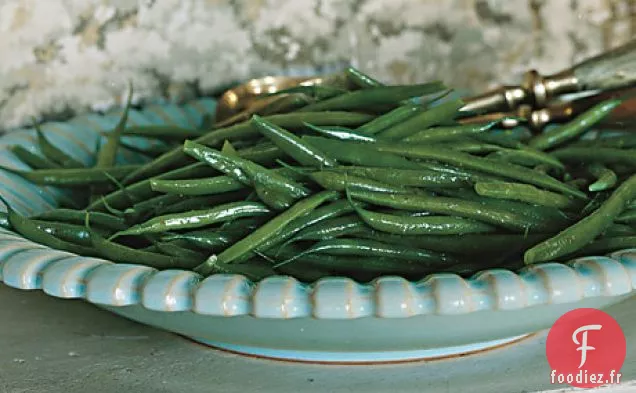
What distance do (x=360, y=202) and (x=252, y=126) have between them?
17cm

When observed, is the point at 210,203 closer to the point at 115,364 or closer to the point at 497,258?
the point at 115,364

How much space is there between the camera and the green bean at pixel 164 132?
3.37ft

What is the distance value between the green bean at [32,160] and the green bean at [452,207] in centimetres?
46

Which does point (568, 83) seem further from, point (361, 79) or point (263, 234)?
point (263, 234)

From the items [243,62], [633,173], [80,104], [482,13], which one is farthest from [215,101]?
[633,173]

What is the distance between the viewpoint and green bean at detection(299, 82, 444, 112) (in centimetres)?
87

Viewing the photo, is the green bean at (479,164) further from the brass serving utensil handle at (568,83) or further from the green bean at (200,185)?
the brass serving utensil handle at (568,83)

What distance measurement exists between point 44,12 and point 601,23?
0.90 m

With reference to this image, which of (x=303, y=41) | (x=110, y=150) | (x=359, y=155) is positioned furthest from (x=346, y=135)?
(x=303, y=41)

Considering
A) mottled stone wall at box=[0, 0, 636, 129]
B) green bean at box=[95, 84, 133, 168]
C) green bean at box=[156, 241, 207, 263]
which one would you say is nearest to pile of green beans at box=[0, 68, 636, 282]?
green bean at box=[156, 241, 207, 263]

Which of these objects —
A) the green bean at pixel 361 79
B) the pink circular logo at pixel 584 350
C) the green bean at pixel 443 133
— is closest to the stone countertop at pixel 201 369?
the pink circular logo at pixel 584 350

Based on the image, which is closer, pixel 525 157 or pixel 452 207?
pixel 452 207

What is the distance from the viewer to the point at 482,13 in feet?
4.40

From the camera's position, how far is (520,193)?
75 cm
